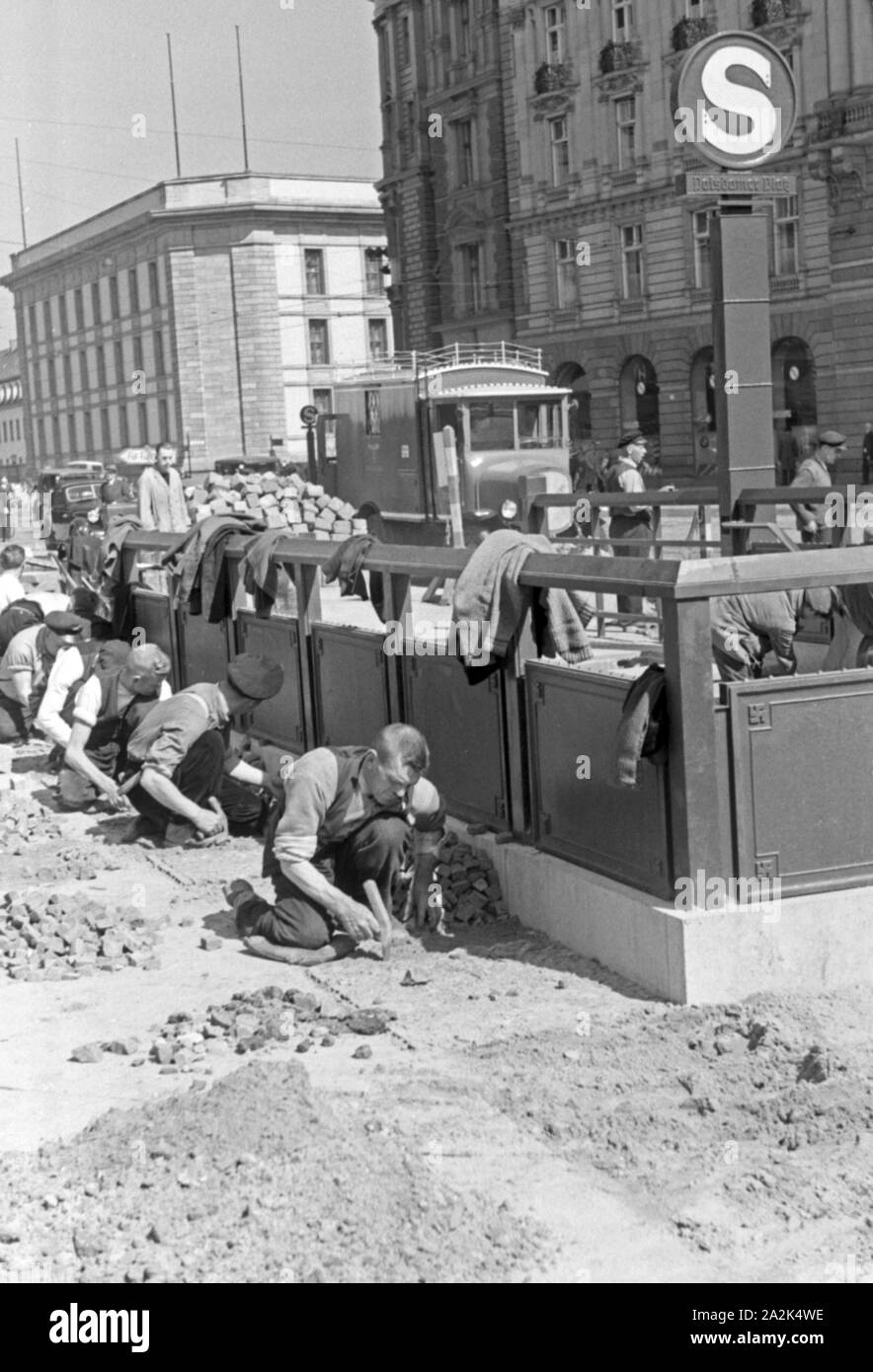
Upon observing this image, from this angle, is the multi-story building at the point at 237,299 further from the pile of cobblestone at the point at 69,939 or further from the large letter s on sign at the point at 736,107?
the pile of cobblestone at the point at 69,939

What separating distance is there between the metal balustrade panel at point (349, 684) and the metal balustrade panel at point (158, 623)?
3.41 metres

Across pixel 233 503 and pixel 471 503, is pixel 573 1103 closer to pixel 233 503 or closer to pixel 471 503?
pixel 471 503

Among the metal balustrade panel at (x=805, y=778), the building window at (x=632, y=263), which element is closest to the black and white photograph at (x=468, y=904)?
the metal balustrade panel at (x=805, y=778)

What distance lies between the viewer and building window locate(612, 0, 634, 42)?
48094mm

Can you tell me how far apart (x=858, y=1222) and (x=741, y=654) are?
15.2 ft

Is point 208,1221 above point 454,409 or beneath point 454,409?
beneath

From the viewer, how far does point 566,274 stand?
51.9 metres

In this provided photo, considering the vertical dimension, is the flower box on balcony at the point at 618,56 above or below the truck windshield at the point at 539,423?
above

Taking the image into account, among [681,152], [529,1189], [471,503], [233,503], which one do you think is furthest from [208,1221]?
[681,152]

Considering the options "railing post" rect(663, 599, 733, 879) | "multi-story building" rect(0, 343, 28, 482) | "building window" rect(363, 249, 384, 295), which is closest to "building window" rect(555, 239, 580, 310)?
"building window" rect(363, 249, 384, 295)

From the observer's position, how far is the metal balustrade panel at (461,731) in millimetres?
7879

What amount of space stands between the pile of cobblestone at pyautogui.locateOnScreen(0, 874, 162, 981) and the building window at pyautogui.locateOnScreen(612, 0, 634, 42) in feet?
148

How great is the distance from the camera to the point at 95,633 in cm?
1476

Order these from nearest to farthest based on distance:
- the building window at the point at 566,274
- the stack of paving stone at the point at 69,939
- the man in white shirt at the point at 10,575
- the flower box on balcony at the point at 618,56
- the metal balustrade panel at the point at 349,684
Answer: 1. the stack of paving stone at the point at 69,939
2. the metal balustrade panel at the point at 349,684
3. the man in white shirt at the point at 10,575
4. the flower box on balcony at the point at 618,56
5. the building window at the point at 566,274
